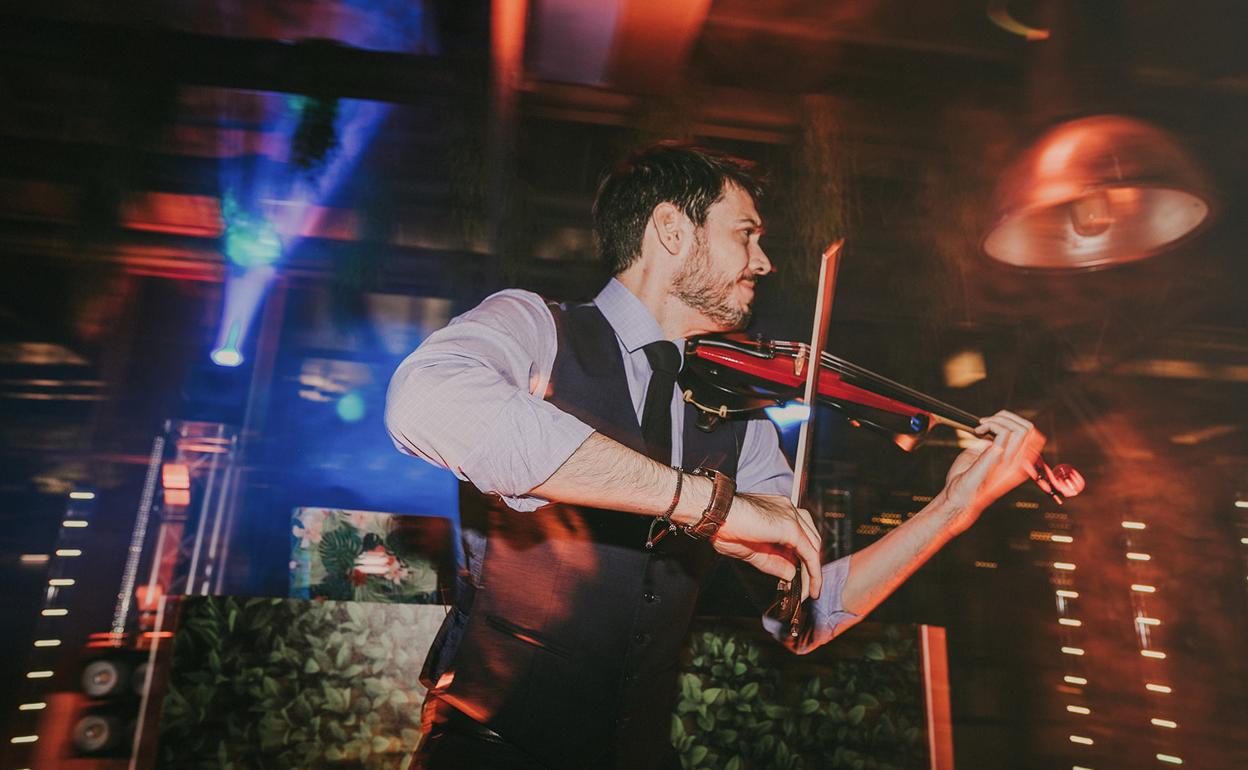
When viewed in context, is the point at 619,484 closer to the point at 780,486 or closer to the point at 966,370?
the point at 780,486

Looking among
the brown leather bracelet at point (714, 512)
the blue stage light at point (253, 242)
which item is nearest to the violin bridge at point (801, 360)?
the brown leather bracelet at point (714, 512)

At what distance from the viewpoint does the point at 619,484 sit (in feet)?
3.27

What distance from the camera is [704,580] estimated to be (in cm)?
136

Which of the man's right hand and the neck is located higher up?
the neck

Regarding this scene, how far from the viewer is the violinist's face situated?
4.86ft

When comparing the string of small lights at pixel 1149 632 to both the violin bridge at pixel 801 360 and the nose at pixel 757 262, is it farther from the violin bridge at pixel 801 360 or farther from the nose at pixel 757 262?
the nose at pixel 757 262

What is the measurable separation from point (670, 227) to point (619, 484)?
750mm

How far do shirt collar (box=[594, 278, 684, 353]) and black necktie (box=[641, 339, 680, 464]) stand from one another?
0.02 m

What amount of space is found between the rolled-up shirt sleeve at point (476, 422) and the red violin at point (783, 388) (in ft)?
1.73

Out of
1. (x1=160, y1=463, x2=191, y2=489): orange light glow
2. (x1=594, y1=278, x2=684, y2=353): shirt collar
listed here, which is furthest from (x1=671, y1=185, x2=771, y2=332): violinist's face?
(x1=160, y1=463, x2=191, y2=489): orange light glow

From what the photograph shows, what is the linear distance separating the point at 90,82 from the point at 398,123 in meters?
1.00

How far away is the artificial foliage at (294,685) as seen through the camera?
4.81 ft

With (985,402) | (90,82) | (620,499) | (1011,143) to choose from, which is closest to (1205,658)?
(985,402)

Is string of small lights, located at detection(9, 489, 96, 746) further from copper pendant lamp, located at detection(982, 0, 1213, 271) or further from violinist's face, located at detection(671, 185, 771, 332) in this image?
copper pendant lamp, located at detection(982, 0, 1213, 271)
